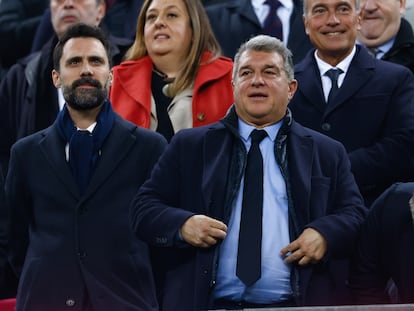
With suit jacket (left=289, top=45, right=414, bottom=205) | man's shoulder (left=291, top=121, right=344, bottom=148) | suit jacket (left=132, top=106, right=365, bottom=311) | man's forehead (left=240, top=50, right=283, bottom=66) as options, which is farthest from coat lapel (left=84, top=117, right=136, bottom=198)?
suit jacket (left=289, top=45, right=414, bottom=205)

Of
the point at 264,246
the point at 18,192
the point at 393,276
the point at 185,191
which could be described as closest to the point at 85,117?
the point at 18,192

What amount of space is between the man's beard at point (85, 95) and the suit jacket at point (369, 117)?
3.46 ft

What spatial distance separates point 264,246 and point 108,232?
0.89m

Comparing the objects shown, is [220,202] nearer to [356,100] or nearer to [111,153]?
[111,153]

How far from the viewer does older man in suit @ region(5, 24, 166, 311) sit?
→ 19.3 feet

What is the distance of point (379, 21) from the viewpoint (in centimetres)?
766

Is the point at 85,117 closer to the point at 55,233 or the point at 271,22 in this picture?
the point at 55,233

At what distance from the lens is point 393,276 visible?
550cm

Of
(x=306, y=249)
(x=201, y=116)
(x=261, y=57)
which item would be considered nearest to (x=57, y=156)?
(x=201, y=116)

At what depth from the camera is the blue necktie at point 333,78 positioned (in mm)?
6613

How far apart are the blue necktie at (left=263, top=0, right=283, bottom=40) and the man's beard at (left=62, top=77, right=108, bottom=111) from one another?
6.04 ft

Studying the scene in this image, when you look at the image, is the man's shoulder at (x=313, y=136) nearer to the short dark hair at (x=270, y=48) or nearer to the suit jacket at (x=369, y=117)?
the short dark hair at (x=270, y=48)

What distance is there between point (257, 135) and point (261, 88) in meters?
0.26

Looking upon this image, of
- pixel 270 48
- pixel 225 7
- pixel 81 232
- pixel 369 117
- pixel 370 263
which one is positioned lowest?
pixel 370 263
